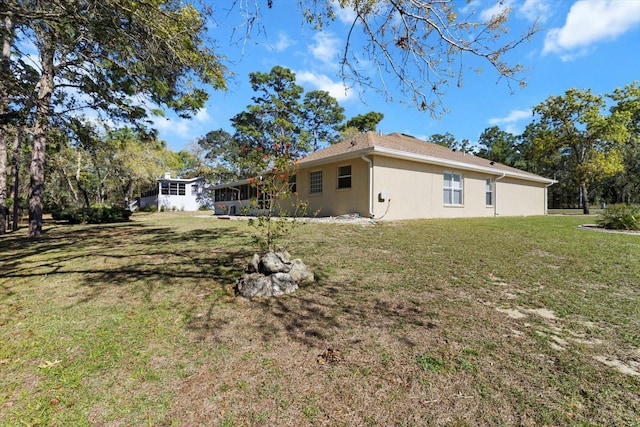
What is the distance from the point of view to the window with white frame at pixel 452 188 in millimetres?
14242

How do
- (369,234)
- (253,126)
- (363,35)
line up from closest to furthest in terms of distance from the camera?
(363,35) → (369,234) → (253,126)

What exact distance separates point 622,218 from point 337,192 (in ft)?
30.5

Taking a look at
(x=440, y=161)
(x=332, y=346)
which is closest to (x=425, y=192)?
(x=440, y=161)

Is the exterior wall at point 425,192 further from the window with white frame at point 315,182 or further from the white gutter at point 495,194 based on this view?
the window with white frame at point 315,182

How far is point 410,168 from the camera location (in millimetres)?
12867

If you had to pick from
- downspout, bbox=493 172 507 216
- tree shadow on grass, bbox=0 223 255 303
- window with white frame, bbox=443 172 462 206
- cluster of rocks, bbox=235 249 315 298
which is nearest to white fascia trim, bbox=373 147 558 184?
downspout, bbox=493 172 507 216

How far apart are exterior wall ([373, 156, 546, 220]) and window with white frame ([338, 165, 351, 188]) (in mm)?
1352

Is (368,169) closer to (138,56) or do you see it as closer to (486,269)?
(486,269)

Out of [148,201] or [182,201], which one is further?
[148,201]

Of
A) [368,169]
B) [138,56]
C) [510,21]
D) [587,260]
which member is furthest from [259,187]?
[368,169]

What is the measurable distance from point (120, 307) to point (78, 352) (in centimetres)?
97

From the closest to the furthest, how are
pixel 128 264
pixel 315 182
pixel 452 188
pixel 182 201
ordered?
1. pixel 128 264
2. pixel 315 182
3. pixel 452 188
4. pixel 182 201

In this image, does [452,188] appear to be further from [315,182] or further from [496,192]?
[315,182]

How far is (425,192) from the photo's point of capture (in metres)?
13.4
